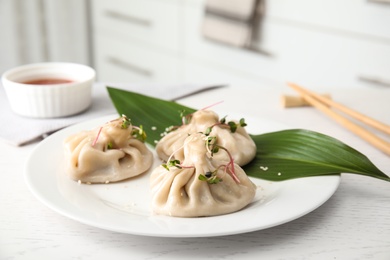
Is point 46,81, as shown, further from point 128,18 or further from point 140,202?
point 128,18

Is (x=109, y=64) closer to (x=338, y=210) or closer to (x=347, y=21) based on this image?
(x=347, y=21)

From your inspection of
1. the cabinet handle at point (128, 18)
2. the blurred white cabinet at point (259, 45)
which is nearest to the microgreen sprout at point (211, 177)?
the blurred white cabinet at point (259, 45)

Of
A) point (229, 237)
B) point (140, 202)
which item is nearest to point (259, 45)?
point (140, 202)

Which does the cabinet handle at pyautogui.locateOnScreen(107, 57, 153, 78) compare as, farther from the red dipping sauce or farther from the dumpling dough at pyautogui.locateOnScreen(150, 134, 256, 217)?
the dumpling dough at pyautogui.locateOnScreen(150, 134, 256, 217)

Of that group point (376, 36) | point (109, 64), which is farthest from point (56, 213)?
point (109, 64)

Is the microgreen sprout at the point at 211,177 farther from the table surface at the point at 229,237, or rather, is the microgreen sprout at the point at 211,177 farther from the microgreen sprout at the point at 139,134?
the microgreen sprout at the point at 139,134
